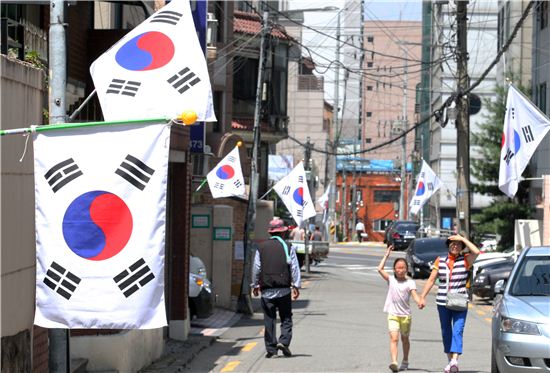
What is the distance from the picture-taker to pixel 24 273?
9617 millimetres

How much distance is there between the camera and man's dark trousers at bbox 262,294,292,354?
591 inches

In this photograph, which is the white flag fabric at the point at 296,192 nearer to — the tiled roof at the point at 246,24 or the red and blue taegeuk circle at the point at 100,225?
the tiled roof at the point at 246,24

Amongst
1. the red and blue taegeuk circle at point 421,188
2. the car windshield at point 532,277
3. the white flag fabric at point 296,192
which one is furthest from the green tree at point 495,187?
the car windshield at point 532,277

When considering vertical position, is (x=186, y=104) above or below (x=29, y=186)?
above

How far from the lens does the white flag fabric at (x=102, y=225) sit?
785cm

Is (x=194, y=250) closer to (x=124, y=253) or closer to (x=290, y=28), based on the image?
(x=124, y=253)

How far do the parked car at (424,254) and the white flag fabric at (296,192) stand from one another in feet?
26.8

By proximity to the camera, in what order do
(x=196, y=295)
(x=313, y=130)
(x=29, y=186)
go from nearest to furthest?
(x=29, y=186), (x=196, y=295), (x=313, y=130)

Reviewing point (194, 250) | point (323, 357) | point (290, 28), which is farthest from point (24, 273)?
point (290, 28)

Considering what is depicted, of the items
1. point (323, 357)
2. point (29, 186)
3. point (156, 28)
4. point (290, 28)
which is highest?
point (290, 28)

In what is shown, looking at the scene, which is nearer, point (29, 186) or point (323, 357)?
point (29, 186)

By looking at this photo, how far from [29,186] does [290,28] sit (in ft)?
201

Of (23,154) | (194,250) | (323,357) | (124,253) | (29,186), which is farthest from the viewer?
(194,250)

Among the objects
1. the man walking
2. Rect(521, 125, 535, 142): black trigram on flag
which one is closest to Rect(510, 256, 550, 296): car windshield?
the man walking
